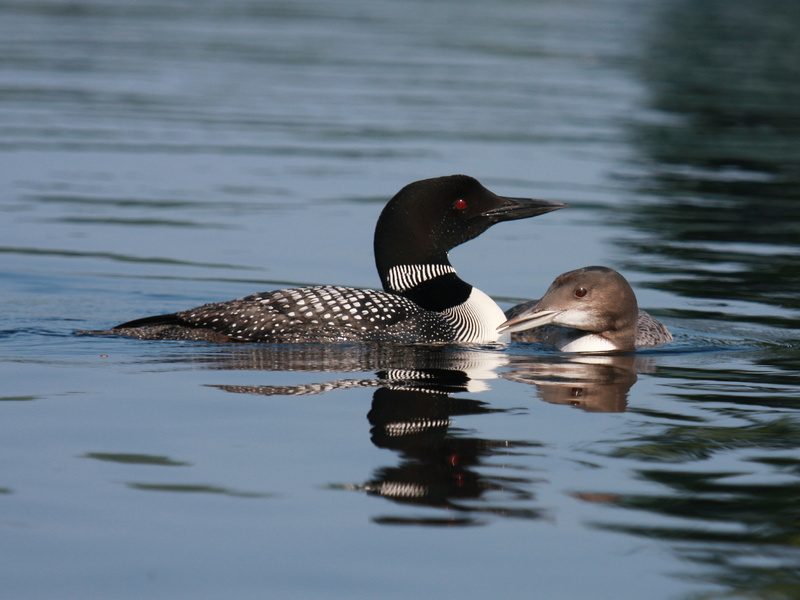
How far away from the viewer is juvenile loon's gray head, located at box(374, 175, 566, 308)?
6391 mm

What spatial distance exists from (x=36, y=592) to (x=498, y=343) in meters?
3.61

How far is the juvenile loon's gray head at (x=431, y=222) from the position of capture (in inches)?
252

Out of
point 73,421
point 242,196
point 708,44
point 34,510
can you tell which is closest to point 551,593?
point 34,510

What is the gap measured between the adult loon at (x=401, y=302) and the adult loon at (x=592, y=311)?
0.89 ft

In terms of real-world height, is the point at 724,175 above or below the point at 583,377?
above

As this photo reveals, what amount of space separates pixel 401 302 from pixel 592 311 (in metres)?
0.97

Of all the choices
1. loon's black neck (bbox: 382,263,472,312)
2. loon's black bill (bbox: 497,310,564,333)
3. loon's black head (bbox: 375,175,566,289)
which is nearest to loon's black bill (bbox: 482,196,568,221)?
loon's black head (bbox: 375,175,566,289)

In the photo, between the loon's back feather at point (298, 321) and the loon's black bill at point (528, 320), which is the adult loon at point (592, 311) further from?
the loon's back feather at point (298, 321)

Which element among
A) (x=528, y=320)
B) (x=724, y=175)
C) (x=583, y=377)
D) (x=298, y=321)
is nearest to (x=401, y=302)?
(x=298, y=321)

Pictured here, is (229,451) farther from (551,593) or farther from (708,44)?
(708,44)

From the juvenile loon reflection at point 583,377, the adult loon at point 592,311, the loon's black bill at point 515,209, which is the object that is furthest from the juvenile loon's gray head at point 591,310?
the loon's black bill at point 515,209

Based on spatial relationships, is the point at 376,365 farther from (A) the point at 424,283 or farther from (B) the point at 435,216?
(B) the point at 435,216

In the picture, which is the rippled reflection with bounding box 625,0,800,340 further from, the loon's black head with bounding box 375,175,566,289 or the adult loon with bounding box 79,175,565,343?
the adult loon with bounding box 79,175,565,343

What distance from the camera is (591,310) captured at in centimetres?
619
